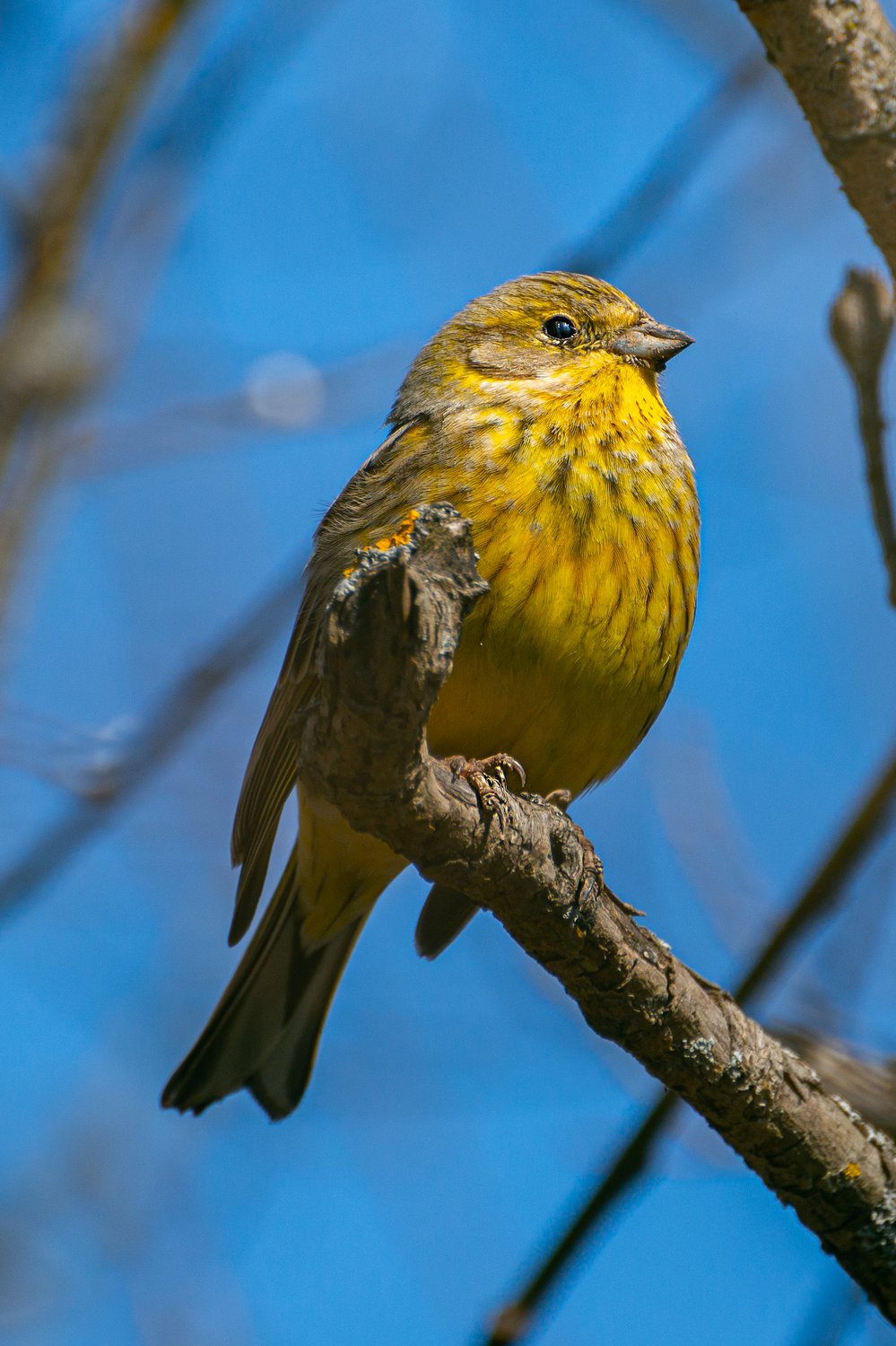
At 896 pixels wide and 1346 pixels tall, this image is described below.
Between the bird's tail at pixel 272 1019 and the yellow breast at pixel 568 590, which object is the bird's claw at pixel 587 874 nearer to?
the yellow breast at pixel 568 590

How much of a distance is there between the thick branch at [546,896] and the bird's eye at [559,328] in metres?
2.20

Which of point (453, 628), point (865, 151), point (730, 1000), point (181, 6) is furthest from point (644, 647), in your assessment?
point (181, 6)

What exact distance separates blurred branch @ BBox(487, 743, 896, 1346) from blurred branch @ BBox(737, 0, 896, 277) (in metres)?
1.31

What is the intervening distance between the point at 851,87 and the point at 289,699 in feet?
7.00

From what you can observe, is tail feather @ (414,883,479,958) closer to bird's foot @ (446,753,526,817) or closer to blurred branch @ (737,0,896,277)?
bird's foot @ (446,753,526,817)

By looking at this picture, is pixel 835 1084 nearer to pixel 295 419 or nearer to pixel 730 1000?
pixel 730 1000

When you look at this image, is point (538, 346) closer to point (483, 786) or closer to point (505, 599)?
point (505, 599)

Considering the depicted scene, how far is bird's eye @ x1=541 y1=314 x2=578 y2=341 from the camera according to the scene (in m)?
4.71

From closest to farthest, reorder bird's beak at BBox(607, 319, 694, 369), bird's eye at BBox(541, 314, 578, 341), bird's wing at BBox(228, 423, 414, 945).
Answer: bird's wing at BBox(228, 423, 414, 945) < bird's beak at BBox(607, 319, 694, 369) < bird's eye at BBox(541, 314, 578, 341)

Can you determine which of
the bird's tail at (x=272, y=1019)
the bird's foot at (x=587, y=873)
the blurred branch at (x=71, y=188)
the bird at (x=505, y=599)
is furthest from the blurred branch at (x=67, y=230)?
the bird's foot at (x=587, y=873)

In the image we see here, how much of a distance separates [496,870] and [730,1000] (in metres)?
0.77

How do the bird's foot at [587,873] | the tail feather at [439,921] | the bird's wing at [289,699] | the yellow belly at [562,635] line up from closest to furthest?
the bird's foot at [587,873] → the yellow belly at [562,635] → the bird's wing at [289,699] → the tail feather at [439,921]

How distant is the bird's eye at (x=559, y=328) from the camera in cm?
471

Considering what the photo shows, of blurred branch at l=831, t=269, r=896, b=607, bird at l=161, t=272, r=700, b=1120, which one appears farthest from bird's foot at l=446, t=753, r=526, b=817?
blurred branch at l=831, t=269, r=896, b=607
